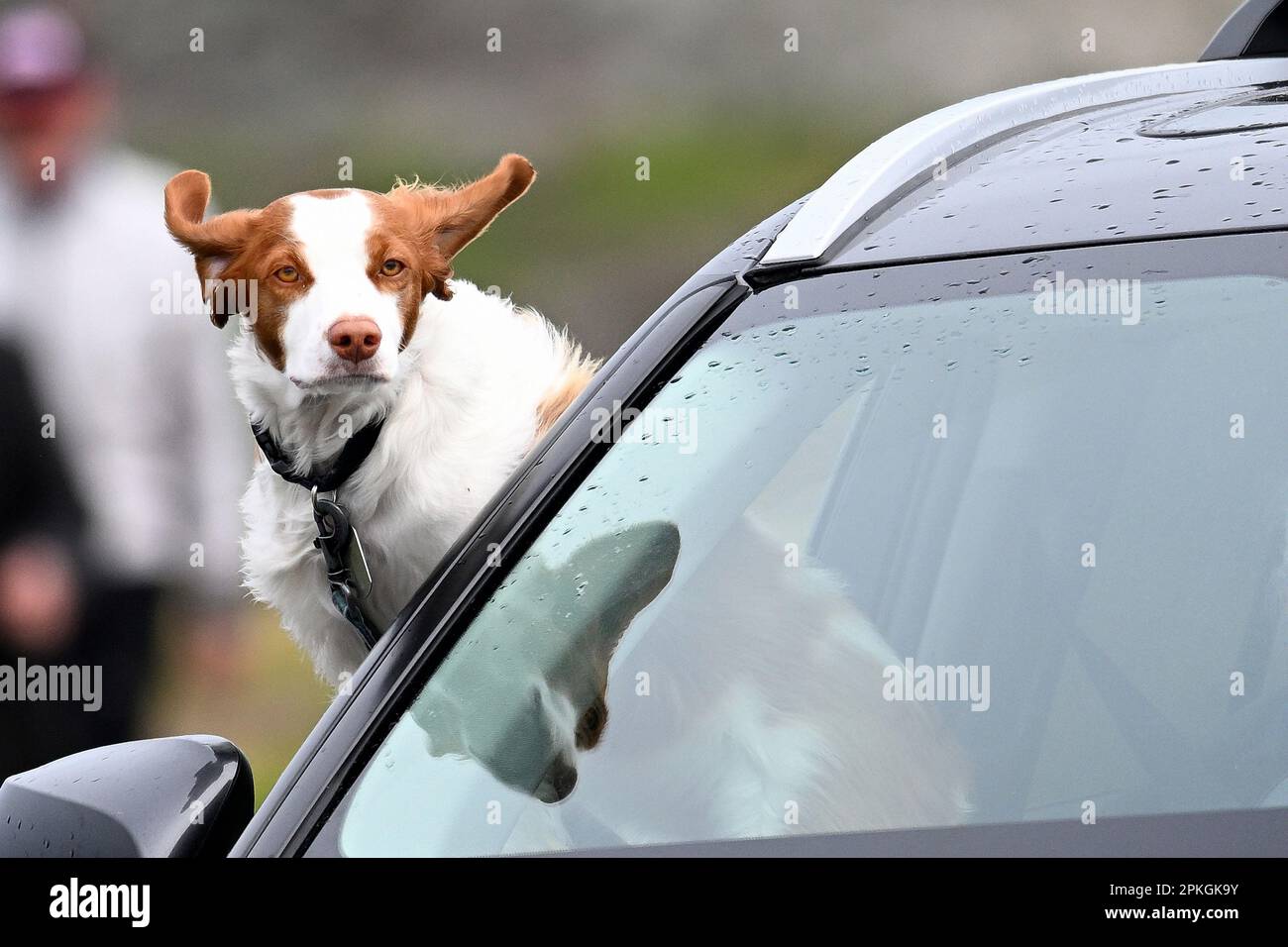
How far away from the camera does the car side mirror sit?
182 centimetres

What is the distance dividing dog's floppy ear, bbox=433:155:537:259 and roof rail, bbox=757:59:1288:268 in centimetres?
107

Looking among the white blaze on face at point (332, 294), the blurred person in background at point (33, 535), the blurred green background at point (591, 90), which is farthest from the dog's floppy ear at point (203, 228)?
the blurred green background at point (591, 90)

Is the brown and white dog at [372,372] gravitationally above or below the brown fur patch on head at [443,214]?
below

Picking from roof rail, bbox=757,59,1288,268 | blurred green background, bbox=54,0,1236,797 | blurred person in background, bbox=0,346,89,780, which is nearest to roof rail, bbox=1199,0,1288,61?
roof rail, bbox=757,59,1288,268

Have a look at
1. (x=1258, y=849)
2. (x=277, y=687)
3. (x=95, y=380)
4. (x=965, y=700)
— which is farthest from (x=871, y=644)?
(x=277, y=687)

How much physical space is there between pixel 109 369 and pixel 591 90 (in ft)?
27.6

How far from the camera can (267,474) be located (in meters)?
3.23

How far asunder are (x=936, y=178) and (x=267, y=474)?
1.60 meters

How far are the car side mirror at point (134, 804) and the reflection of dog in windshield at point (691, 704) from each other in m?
0.25

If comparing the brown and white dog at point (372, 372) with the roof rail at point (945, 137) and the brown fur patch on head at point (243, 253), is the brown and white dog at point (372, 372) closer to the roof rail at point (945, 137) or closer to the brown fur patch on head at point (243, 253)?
the brown fur patch on head at point (243, 253)

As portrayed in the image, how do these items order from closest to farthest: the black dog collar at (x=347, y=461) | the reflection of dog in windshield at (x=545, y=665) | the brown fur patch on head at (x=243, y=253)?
the reflection of dog in windshield at (x=545, y=665)
the brown fur patch on head at (x=243, y=253)
the black dog collar at (x=347, y=461)

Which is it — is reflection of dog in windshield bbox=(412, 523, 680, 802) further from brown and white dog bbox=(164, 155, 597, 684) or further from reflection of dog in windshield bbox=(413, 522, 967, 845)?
brown and white dog bbox=(164, 155, 597, 684)

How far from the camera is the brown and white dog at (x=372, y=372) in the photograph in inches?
114

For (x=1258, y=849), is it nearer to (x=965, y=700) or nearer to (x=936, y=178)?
(x=965, y=700)
